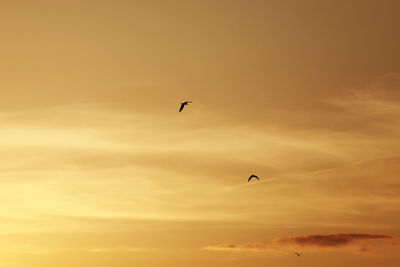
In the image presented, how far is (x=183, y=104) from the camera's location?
293 feet

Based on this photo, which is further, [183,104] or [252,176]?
[252,176]

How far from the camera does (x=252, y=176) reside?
10894 cm

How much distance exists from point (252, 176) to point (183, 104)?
46.9 meters

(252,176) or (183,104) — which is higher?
(183,104)
